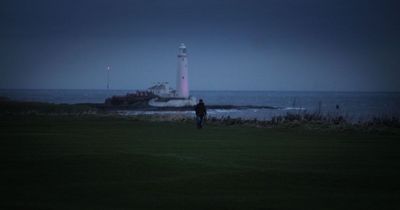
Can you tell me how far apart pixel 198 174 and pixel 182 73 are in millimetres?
67898

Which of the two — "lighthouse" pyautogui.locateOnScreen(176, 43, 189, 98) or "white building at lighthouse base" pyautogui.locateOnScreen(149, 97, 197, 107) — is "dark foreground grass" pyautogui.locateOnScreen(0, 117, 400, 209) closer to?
"lighthouse" pyautogui.locateOnScreen(176, 43, 189, 98)

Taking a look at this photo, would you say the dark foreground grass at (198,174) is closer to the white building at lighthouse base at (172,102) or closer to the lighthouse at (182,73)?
the lighthouse at (182,73)

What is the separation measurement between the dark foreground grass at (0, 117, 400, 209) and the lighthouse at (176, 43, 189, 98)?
55087 millimetres

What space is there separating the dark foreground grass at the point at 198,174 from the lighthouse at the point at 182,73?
5509 centimetres

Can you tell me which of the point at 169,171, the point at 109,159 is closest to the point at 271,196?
the point at 169,171

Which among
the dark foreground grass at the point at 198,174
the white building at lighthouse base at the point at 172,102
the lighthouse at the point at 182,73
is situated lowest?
the dark foreground grass at the point at 198,174

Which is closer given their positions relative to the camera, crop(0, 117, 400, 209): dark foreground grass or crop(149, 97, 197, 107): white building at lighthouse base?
crop(0, 117, 400, 209): dark foreground grass

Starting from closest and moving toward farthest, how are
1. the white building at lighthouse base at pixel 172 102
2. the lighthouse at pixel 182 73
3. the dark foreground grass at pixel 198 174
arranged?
the dark foreground grass at pixel 198 174 → the lighthouse at pixel 182 73 → the white building at lighthouse base at pixel 172 102

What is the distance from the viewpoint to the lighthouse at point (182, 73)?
82.2 m

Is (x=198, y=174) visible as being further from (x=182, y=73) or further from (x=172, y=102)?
(x=172, y=102)

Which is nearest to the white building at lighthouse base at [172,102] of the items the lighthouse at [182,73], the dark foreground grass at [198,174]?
the lighthouse at [182,73]

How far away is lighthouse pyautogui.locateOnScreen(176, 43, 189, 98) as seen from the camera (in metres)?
82.2

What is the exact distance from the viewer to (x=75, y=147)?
80.1 feet

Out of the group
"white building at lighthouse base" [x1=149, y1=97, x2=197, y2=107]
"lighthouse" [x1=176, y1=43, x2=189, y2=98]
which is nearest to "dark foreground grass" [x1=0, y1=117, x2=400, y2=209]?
"lighthouse" [x1=176, y1=43, x2=189, y2=98]
